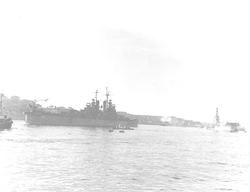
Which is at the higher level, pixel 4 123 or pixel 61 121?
pixel 61 121

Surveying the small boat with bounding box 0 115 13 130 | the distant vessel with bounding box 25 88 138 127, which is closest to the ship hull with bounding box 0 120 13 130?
the small boat with bounding box 0 115 13 130

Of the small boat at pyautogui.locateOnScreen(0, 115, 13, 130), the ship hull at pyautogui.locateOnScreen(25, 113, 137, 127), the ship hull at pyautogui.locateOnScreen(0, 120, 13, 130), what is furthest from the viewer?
the ship hull at pyautogui.locateOnScreen(25, 113, 137, 127)

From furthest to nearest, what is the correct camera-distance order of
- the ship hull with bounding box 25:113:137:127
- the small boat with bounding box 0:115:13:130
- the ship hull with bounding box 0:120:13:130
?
the ship hull with bounding box 25:113:137:127 < the small boat with bounding box 0:115:13:130 < the ship hull with bounding box 0:120:13:130

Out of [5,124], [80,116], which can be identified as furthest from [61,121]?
[5,124]

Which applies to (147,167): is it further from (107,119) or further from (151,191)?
(107,119)

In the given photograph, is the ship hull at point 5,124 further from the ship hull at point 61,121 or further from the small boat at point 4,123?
the ship hull at point 61,121

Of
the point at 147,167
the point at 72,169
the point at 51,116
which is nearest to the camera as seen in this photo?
the point at 72,169

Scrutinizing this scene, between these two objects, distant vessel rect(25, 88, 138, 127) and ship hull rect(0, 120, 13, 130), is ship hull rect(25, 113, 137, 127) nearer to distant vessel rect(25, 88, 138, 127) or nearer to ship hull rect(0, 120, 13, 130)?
distant vessel rect(25, 88, 138, 127)

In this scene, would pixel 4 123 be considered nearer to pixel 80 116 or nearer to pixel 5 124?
pixel 5 124

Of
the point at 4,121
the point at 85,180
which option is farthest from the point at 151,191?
the point at 4,121
